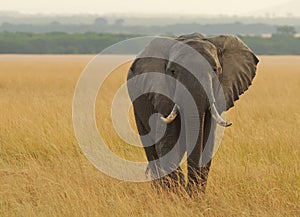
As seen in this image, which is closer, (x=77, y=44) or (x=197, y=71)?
(x=197, y=71)

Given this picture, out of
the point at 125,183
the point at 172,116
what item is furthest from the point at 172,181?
the point at 172,116

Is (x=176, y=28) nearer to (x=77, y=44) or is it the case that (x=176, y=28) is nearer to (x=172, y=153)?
(x=77, y=44)

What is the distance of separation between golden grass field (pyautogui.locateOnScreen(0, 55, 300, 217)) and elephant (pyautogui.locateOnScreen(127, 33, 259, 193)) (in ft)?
0.93

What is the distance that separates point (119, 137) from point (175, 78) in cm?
335

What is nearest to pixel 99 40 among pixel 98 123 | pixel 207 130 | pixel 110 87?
pixel 110 87

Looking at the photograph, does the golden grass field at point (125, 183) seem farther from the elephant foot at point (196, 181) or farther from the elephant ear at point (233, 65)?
the elephant ear at point (233, 65)

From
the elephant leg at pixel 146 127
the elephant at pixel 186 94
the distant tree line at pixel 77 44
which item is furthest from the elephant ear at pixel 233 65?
the distant tree line at pixel 77 44

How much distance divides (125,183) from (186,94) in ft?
4.55

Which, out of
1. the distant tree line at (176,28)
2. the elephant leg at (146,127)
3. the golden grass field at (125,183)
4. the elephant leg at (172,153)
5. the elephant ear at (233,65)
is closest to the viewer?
the golden grass field at (125,183)

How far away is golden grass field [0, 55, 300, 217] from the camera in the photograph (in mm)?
5652

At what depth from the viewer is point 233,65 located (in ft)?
20.5

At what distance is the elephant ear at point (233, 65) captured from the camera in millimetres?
6121

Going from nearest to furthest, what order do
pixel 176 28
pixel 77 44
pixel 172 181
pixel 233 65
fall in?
pixel 172 181, pixel 233 65, pixel 77 44, pixel 176 28

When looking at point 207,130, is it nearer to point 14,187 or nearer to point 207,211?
point 207,211
